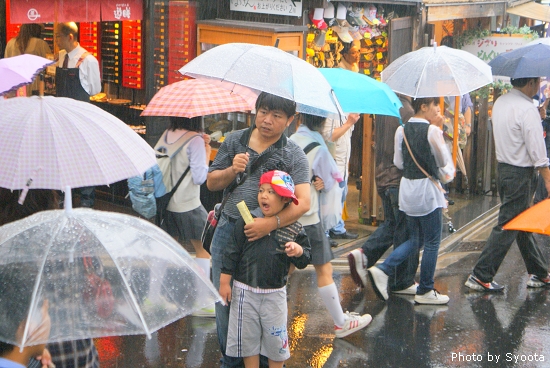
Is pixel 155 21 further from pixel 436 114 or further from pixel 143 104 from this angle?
pixel 436 114

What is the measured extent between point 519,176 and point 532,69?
3.22ft

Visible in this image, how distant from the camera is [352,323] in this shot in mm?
6105

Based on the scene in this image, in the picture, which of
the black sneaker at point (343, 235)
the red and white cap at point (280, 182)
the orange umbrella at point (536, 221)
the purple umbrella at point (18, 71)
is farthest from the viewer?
the black sneaker at point (343, 235)

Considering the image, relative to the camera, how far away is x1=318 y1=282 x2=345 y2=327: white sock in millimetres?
5812

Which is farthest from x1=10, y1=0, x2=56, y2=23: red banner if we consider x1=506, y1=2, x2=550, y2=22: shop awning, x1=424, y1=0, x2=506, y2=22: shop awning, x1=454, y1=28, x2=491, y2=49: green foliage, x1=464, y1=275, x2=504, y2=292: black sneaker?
x1=506, y1=2, x2=550, y2=22: shop awning

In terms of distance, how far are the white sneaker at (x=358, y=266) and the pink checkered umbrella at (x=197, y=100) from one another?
1.76 metres

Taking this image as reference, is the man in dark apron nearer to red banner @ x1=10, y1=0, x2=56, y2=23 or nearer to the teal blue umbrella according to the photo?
red banner @ x1=10, y1=0, x2=56, y2=23

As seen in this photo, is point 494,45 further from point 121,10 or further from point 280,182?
point 280,182

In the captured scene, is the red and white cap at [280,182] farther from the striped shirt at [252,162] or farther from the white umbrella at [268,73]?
the white umbrella at [268,73]

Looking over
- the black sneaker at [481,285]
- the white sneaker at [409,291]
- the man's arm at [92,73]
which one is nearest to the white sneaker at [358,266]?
the white sneaker at [409,291]

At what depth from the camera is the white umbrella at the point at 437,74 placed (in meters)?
6.79

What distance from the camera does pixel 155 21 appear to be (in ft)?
29.3

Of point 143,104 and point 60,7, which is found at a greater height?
point 60,7

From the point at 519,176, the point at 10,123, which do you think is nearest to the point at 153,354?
the point at 10,123
